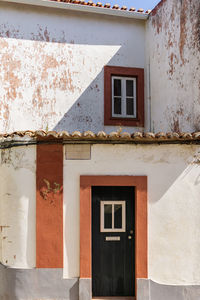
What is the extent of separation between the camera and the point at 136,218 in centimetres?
623

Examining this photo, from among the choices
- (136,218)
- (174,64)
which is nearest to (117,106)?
(174,64)

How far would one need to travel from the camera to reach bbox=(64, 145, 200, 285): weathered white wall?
20.4ft

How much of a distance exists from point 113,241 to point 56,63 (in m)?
5.39

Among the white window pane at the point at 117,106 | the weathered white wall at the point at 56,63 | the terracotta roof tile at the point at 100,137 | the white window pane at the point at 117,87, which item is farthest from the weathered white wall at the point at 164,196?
the white window pane at the point at 117,87

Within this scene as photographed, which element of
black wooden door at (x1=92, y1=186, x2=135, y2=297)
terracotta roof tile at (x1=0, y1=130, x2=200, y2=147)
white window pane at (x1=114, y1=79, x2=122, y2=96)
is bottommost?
black wooden door at (x1=92, y1=186, x2=135, y2=297)

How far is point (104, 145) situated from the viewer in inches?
246

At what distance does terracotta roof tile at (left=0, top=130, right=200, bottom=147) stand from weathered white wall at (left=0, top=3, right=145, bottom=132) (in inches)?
100

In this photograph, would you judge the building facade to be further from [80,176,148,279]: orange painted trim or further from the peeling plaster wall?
the peeling plaster wall

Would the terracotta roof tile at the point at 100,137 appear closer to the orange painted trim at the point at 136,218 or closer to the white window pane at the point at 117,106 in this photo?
the orange painted trim at the point at 136,218

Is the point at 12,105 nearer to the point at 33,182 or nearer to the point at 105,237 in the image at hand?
the point at 33,182

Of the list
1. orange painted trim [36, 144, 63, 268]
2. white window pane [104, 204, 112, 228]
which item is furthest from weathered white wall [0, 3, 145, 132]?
white window pane [104, 204, 112, 228]

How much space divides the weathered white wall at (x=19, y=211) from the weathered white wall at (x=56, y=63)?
2.60m

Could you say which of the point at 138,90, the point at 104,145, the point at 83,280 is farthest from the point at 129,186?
the point at 138,90

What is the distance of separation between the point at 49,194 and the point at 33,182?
0.42 meters
